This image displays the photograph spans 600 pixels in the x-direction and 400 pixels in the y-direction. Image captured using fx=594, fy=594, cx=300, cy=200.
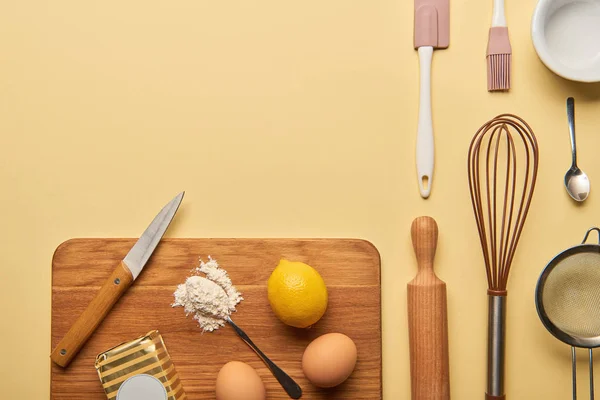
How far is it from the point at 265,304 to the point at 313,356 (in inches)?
4.9

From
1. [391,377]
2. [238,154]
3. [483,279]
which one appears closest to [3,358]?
[238,154]

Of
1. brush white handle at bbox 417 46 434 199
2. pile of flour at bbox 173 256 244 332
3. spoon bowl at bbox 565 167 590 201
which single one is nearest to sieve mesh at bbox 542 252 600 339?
spoon bowl at bbox 565 167 590 201

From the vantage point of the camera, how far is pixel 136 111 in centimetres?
96

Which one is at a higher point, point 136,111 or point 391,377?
Answer: point 136,111

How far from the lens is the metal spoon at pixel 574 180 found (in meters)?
0.94

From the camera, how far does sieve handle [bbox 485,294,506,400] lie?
90 cm

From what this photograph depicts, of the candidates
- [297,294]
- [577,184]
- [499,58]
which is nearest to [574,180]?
[577,184]

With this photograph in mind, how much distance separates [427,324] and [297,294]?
22cm

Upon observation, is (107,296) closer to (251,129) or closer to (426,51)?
(251,129)

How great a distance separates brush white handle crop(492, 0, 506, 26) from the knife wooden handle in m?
0.69

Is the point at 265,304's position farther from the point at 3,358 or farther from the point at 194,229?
the point at 3,358

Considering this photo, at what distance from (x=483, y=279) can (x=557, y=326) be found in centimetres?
13

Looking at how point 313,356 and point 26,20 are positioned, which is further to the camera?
point 26,20

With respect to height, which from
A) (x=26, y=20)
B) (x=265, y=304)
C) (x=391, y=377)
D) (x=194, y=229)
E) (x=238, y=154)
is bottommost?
(x=391, y=377)
